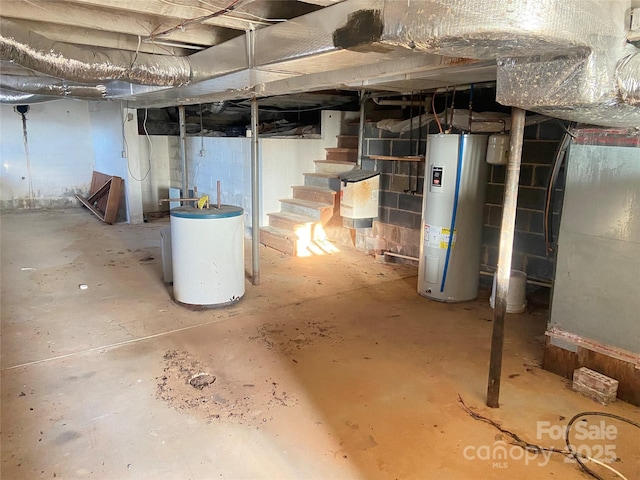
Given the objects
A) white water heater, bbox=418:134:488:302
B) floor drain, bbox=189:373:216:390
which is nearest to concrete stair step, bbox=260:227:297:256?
white water heater, bbox=418:134:488:302

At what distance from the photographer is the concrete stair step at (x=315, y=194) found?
17.4 ft

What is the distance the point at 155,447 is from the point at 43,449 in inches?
18.1

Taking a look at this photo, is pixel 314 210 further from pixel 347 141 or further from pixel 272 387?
pixel 272 387

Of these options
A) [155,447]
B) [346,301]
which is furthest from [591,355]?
[155,447]

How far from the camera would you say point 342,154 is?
5586 mm

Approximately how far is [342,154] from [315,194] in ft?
2.00

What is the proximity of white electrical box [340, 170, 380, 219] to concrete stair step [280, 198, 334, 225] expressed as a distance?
1.63ft

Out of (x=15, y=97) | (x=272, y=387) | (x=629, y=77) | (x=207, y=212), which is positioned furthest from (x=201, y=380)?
(x=15, y=97)

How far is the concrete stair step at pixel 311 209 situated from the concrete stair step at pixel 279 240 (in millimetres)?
321

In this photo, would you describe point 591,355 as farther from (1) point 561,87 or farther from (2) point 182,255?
(2) point 182,255

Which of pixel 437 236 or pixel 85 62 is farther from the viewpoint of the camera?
pixel 437 236

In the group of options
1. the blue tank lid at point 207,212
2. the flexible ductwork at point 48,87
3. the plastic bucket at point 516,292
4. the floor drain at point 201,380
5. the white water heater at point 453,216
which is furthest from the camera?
the flexible ductwork at point 48,87

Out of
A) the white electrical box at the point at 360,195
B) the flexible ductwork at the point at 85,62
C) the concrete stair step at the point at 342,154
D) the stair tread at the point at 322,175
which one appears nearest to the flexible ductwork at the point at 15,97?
the flexible ductwork at the point at 85,62

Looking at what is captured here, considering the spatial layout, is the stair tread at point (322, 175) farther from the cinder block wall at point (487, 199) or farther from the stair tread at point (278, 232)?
the stair tread at point (278, 232)
